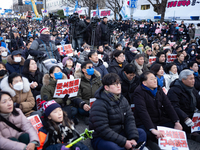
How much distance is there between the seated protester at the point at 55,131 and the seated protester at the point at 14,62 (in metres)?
2.21

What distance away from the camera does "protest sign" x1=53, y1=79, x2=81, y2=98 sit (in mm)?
3245

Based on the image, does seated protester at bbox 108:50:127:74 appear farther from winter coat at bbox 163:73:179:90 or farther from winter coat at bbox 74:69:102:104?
winter coat at bbox 163:73:179:90

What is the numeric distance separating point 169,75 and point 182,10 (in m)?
21.8

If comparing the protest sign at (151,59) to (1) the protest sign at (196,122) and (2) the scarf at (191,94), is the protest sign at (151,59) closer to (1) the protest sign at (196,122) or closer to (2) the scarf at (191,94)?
(2) the scarf at (191,94)

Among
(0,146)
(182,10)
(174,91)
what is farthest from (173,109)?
(182,10)

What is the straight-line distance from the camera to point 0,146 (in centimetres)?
199

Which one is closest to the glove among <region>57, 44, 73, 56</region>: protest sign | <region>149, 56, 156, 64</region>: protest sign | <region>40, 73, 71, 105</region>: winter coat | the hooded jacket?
<region>40, 73, 71, 105</region>: winter coat

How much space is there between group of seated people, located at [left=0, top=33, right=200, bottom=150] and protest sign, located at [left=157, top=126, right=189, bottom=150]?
0.33ft

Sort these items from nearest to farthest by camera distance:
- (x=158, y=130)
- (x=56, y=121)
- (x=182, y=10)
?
(x=56, y=121)
(x=158, y=130)
(x=182, y=10)

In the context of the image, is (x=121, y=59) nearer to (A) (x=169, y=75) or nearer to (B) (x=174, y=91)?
(A) (x=169, y=75)

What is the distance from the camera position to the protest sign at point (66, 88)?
10.6 feet

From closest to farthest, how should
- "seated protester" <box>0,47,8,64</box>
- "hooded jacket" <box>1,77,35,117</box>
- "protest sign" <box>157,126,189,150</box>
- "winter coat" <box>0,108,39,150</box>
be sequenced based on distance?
1. "winter coat" <box>0,108,39,150</box>
2. "protest sign" <box>157,126,189,150</box>
3. "hooded jacket" <box>1,77,35,117</box>
4. "seated protester" <box>0,47,8,64</box>

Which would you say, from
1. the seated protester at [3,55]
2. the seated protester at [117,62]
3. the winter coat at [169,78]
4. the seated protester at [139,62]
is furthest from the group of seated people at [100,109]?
the seated protester at [3,55]

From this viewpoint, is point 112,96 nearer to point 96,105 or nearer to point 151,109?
point 96,105
